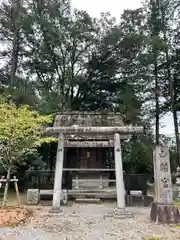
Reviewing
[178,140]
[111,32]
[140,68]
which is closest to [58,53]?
[111,32]

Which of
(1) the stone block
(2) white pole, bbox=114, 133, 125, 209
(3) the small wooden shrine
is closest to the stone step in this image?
(3) the small wooden shrine

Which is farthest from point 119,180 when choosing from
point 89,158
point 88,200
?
point 89,158

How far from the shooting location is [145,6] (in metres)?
19.6

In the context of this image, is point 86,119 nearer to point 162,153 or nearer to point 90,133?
point 90,133

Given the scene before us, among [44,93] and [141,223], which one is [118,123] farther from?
[44,93]

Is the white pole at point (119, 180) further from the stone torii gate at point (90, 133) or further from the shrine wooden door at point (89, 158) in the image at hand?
the shrine wooden door at point (89, 158)

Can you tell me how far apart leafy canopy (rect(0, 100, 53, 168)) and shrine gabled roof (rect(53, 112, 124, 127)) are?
10.3 feet

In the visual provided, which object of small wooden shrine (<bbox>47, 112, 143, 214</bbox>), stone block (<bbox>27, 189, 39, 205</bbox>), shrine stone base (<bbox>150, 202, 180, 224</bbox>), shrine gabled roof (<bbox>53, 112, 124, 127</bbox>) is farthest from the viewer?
shrine gabled roof (<bbox>53, 112, 124, 127</bbox>)

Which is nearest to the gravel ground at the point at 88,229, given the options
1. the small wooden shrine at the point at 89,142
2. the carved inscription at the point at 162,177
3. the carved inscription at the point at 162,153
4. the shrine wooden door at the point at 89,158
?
the carved inscription at the point at 162,177

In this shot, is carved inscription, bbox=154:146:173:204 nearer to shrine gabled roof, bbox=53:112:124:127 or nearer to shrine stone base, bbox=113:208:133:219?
shrine stone base, bbox=113:208:133:219

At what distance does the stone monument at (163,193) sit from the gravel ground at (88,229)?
0.34 m

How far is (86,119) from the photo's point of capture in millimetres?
13367

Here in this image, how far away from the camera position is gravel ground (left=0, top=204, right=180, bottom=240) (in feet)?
18.7

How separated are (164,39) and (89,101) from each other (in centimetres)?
680
